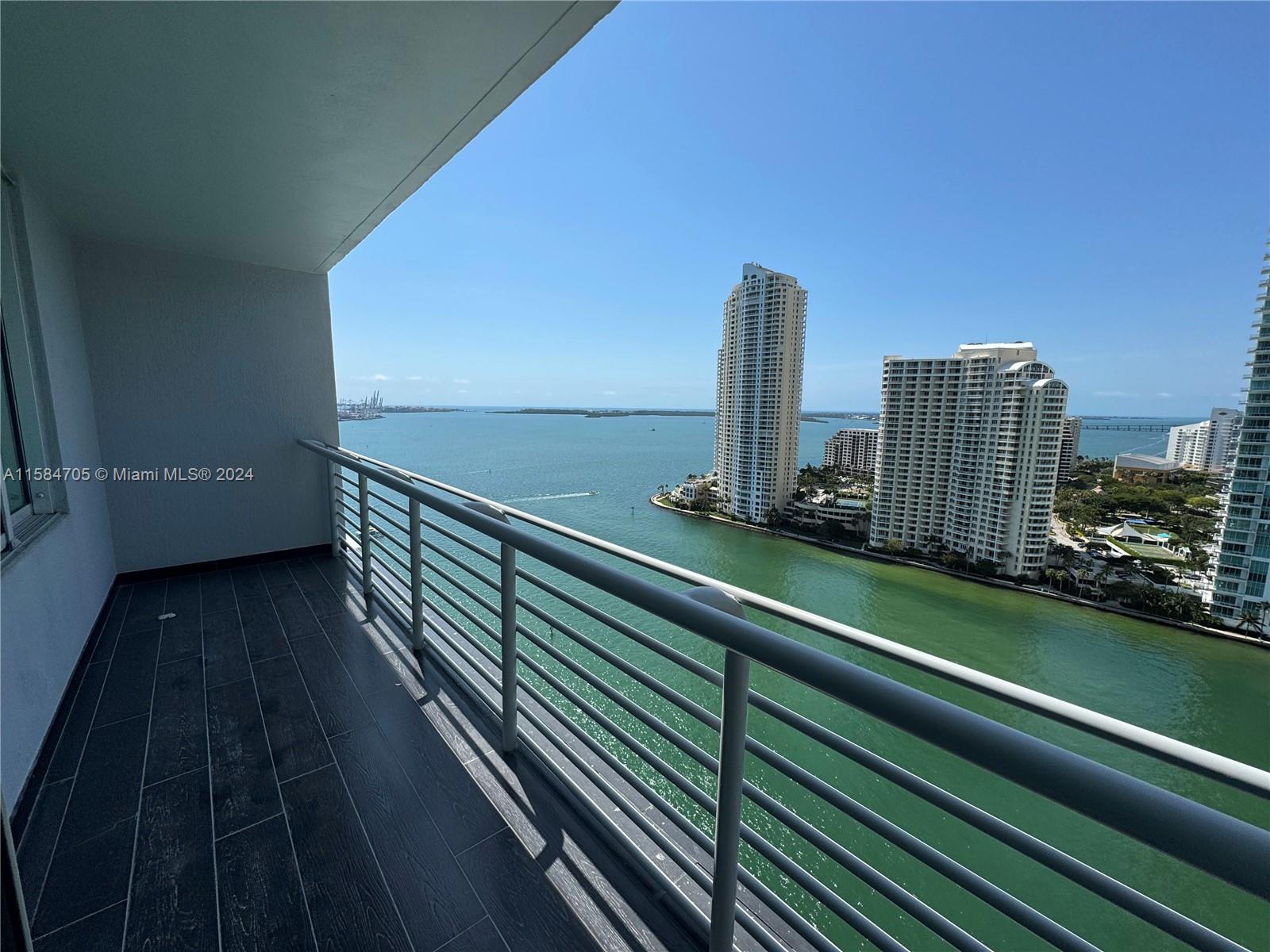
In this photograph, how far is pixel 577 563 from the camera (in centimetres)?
115

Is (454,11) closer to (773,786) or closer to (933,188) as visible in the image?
(773,786)

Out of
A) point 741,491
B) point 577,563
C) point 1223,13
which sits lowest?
point 741,491

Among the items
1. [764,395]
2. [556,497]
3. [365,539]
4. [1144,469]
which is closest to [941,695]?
[365,539]

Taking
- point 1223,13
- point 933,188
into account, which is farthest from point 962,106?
point 1223,13

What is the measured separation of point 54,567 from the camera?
1958mm

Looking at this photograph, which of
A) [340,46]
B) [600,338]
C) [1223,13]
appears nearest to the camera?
[340,46]

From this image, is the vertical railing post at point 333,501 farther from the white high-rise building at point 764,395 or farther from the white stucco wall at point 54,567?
the white high-rise building at point 764,395

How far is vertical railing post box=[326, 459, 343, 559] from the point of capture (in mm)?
3633

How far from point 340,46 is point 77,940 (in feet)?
7.39

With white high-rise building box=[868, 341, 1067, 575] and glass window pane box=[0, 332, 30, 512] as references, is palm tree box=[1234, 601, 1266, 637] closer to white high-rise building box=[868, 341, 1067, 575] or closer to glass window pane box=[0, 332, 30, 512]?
white high-rise building box=[868, 341, 1067, 575]

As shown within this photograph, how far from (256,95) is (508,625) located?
1891 millimetres

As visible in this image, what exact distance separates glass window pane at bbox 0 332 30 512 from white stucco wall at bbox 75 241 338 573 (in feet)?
4.22

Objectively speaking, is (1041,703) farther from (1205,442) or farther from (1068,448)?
(1205,442)

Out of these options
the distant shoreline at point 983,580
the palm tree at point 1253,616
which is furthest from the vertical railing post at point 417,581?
the palm tree at point 1253,616
